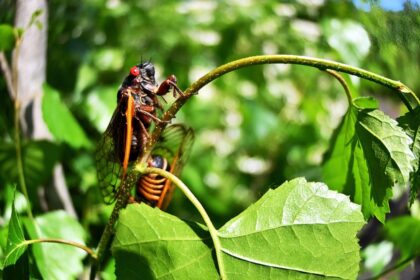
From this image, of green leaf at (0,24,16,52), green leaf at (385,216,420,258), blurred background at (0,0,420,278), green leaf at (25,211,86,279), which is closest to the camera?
green leaf at (25,211,86,279)

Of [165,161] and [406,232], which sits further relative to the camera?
[406,232]

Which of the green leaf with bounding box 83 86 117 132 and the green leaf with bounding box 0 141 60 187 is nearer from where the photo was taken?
the green leaf with bounding box 0 141 60 187

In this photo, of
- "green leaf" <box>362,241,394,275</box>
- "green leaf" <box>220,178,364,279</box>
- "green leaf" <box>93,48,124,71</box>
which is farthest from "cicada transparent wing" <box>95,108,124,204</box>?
"green leaf" <box>93,48,124,71</box>

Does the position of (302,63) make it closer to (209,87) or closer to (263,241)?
(263,241)

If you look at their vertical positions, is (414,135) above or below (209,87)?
above

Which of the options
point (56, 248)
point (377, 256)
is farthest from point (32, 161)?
point (377, 256)

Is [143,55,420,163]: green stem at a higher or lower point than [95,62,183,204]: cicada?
higher

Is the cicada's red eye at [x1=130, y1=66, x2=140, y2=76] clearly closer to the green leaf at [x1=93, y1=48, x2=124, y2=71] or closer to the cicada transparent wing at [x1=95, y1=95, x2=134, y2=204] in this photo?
the cicada transparent wing at [x1=95, y1=95, x2=134, y2=204]
